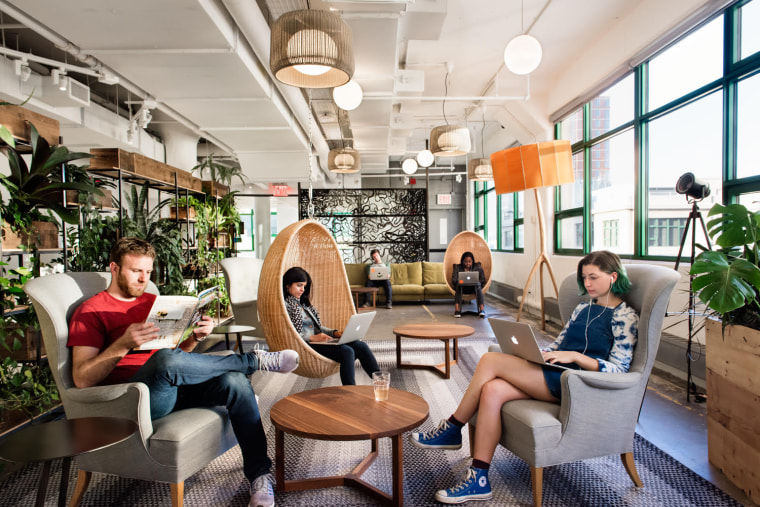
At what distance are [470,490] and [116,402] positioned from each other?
5.00ft

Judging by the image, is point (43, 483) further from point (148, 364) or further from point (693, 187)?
point (693, 187)

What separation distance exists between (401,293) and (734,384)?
265 inches

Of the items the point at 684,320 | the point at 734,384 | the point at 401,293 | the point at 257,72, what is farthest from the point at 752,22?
the point at 401,293

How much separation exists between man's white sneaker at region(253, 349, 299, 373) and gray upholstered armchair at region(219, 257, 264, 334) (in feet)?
5.96

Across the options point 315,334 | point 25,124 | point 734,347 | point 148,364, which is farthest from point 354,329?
point 25,124

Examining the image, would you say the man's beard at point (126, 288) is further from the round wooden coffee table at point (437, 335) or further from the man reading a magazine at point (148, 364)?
the round wooden coffee table at point (437, 335)

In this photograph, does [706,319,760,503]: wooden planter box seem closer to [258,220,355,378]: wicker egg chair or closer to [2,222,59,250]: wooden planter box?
[258,220,355,378]: wicker egg chair

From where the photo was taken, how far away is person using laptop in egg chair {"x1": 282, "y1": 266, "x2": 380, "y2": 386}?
3.14 m

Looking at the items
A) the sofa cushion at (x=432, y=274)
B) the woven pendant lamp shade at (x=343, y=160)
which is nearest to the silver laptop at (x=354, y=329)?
the woven pendant lamp shade at (x=343, y=160)

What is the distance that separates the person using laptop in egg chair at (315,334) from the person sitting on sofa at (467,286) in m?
4.22

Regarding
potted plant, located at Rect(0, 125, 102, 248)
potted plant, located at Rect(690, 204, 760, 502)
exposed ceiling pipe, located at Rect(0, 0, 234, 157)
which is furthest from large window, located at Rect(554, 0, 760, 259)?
exposed ceiling pipe, located at Rect(0, 0, 234, 157)

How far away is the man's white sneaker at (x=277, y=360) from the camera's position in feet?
7.88

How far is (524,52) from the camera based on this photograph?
3.88m

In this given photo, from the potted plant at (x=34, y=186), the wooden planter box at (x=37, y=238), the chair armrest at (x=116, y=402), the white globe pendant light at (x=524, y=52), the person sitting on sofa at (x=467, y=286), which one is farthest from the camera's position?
the person sitting on sofa at (x=467, y=286)
